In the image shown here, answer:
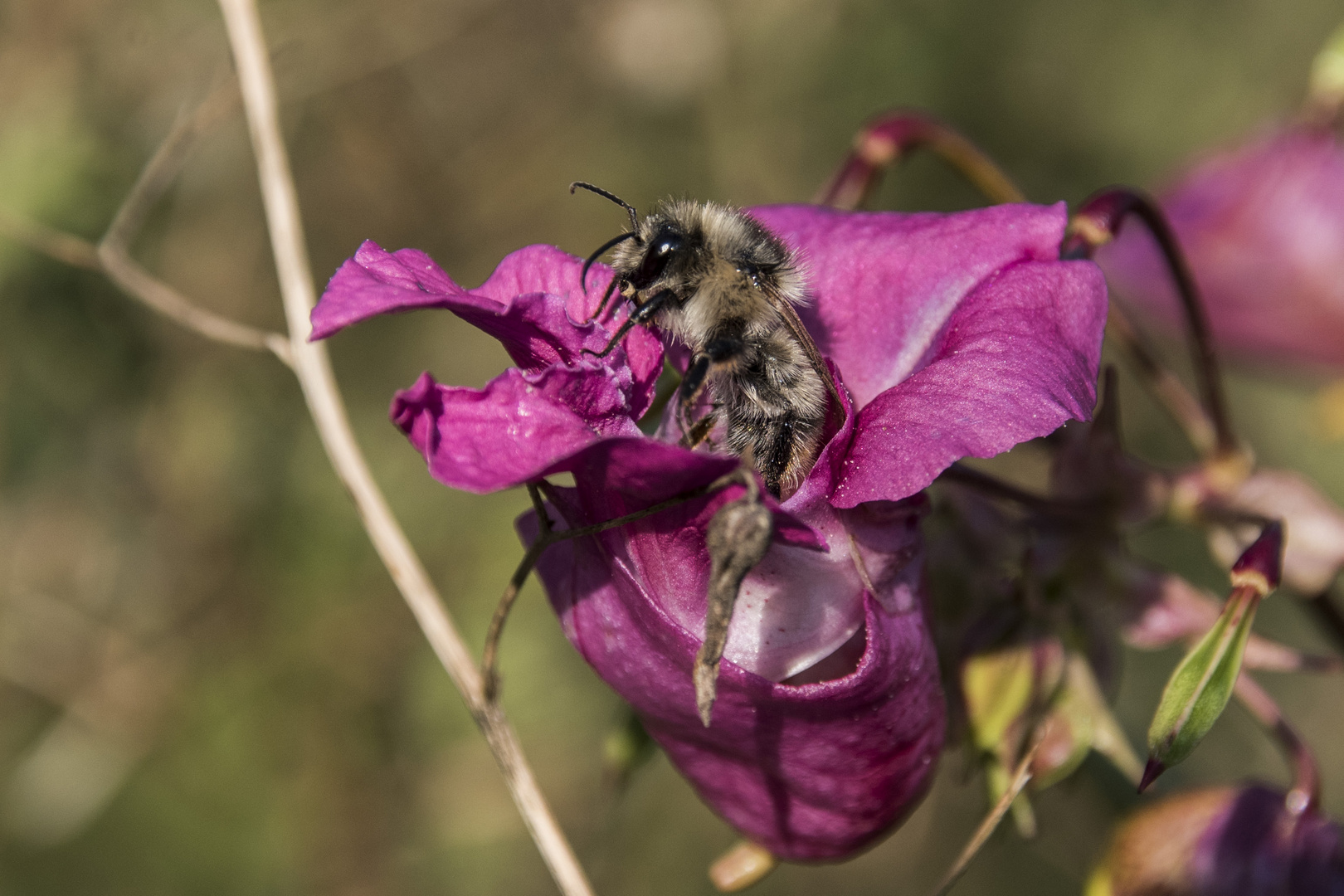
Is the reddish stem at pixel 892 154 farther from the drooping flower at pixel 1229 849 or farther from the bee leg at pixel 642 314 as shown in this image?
the drooping flower at pixel 1229 849

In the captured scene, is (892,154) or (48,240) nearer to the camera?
(892,154)

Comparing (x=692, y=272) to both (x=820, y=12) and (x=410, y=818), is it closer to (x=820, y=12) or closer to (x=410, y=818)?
(x=410, y=818)

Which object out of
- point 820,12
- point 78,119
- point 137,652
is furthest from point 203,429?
point 820,12

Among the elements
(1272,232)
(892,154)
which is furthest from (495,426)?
(1272,232)

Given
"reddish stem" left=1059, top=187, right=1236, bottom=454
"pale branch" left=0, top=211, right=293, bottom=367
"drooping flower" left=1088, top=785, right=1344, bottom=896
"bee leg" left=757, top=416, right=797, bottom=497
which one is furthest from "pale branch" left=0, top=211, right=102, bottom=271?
"drooping flower" left=1088, top=785, right=1344, bottom=896

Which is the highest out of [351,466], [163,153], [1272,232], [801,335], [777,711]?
[163,153]

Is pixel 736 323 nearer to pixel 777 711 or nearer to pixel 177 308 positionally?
pixel 777 711

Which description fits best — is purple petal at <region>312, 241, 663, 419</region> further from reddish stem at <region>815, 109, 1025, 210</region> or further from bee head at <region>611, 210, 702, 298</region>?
reddish stem at <region>815, 109, 1025, 210</region>
